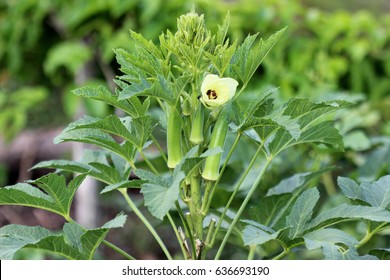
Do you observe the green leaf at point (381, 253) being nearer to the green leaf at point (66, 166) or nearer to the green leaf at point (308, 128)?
the green leaf at point (308, 128)

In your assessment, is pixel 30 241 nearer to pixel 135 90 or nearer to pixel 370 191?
pixel 135 90

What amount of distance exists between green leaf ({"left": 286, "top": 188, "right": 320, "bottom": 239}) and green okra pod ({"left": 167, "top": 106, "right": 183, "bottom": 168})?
161 mm

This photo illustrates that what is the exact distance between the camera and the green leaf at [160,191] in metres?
0.63

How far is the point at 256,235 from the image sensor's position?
70cm

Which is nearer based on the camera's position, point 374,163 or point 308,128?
point 308,128

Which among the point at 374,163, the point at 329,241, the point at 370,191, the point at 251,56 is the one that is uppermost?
the point at 374,163

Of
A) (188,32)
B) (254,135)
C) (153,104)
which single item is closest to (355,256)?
(254,135)

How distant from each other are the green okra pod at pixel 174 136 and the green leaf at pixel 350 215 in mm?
186

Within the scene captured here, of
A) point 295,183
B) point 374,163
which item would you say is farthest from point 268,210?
point 374,163

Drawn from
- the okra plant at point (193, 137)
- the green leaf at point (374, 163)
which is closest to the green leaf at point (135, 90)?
the okra plant at point (193, 137)

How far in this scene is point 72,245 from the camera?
2.46ft

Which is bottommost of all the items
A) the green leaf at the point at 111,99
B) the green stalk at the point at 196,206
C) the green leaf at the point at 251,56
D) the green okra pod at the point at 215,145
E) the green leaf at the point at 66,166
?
the green stalk at the point at 196,206

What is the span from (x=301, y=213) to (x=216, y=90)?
0.61 feet
